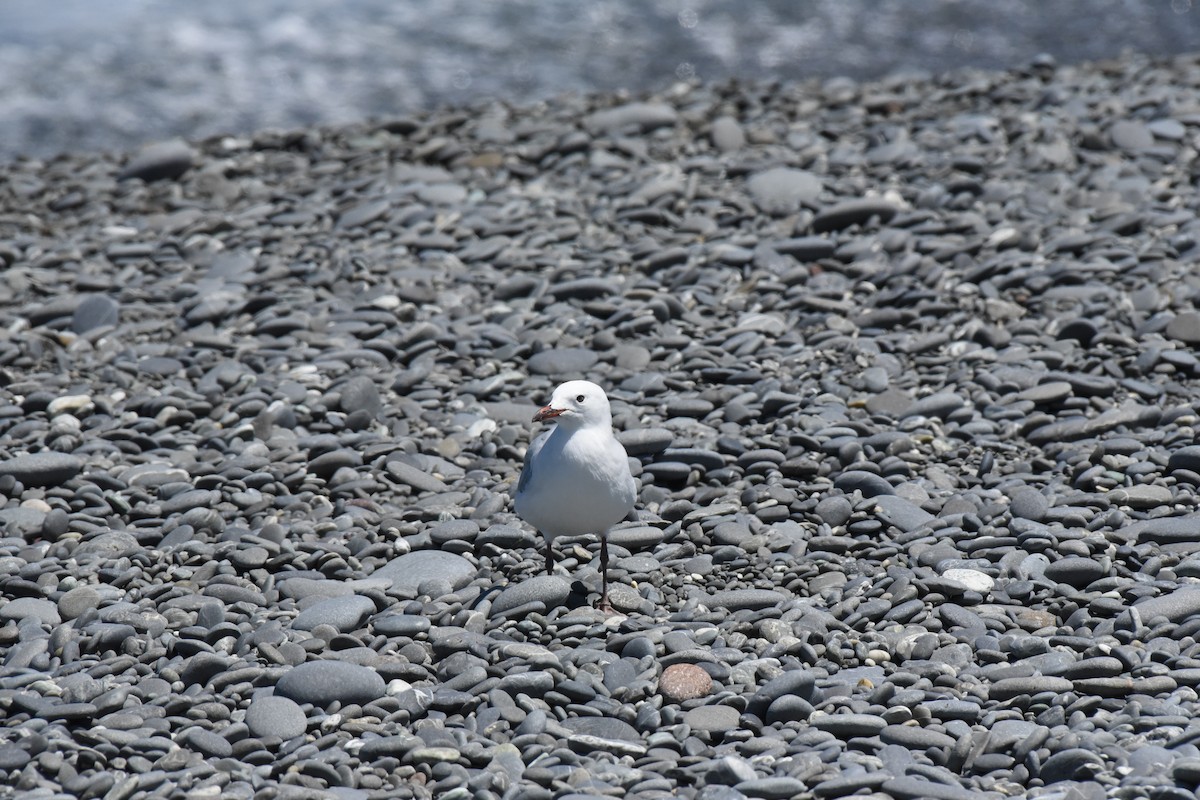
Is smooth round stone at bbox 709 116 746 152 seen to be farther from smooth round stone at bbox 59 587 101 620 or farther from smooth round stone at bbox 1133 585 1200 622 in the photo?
smooth round stone at bbox 59 587 101 620

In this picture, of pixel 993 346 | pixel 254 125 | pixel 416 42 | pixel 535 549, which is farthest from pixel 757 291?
pixel 416 42

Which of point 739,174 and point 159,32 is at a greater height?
point 159,32

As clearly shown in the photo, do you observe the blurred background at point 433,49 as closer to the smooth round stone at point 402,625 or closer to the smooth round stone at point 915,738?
the smooth round stone at point 402,625

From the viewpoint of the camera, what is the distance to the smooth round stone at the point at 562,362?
7727 mm

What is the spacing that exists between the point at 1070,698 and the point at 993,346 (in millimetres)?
3335

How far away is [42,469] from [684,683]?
142 inches

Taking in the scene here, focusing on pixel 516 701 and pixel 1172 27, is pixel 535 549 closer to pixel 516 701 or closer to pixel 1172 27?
pixel 516 701

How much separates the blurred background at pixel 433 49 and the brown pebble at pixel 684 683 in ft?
32.2

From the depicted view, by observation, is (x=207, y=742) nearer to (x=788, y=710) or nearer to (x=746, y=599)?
(x=788, y=710)

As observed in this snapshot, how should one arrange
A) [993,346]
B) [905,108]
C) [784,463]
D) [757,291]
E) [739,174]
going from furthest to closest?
[905,108] → [739,174] → [757,291] → [993,346] → [784,463]

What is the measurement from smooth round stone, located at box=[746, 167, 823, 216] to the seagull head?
14.4ft

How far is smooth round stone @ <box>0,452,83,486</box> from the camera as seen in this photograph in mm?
6684

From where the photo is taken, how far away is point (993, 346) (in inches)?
303

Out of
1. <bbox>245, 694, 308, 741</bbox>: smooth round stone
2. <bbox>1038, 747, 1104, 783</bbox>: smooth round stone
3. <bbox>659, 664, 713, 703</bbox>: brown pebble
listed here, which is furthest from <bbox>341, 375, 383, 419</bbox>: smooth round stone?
<bbox>1038, 747, 1104, 783</bbox>: smooth round stone
